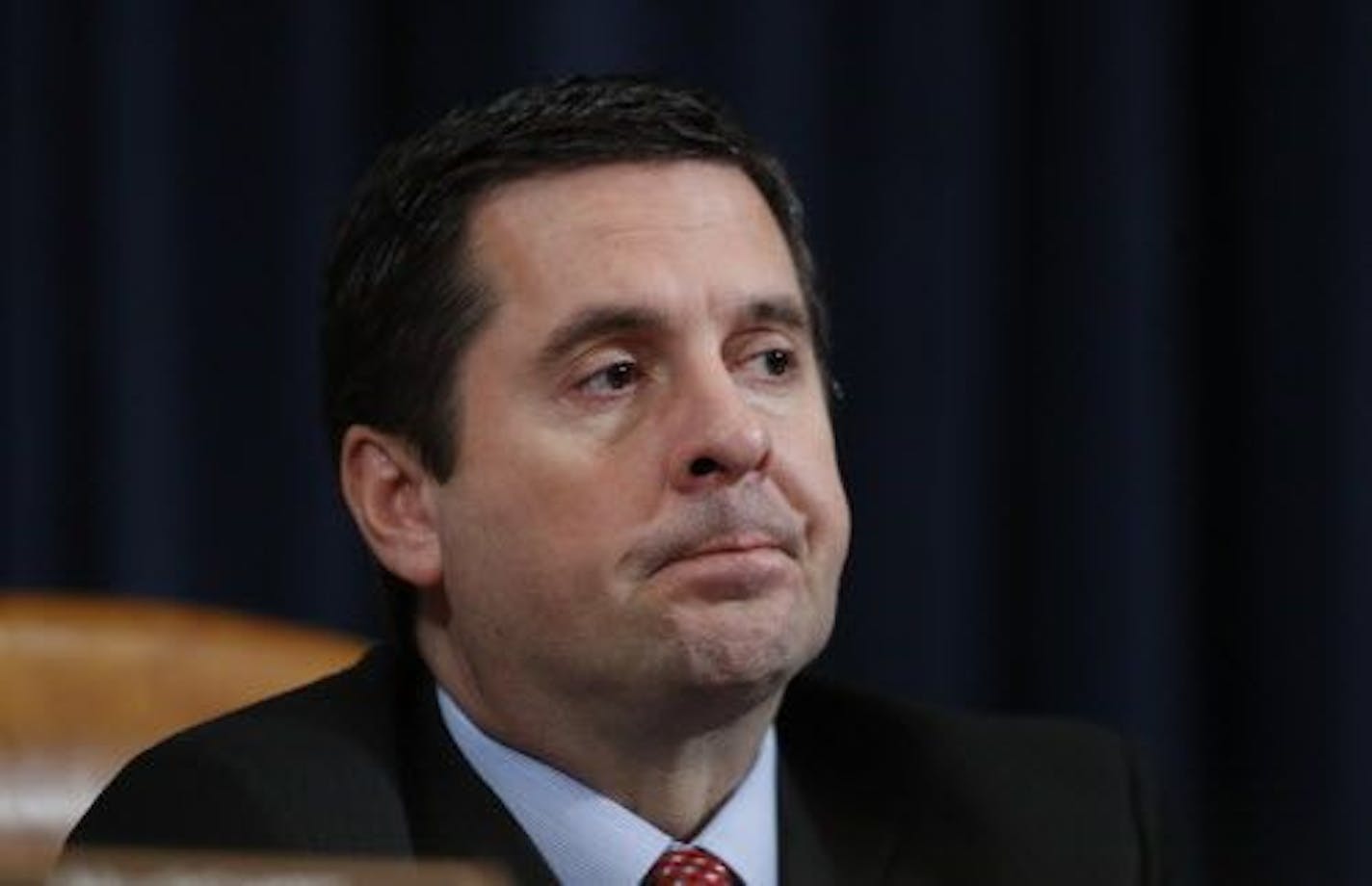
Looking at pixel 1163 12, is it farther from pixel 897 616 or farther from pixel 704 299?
pixel 704 299

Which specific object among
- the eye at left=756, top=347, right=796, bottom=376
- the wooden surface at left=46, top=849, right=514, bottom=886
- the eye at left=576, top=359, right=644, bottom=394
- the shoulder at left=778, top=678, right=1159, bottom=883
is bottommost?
the shoulder at left=778, top=678, right=1159, bottom=883

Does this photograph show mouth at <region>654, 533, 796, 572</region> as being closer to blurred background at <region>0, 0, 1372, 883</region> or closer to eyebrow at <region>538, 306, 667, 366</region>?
eyebrow at <region>538, 306, 667, 366</region>

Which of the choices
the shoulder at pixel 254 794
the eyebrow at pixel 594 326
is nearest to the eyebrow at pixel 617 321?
the eyebrow at pixel 594 326

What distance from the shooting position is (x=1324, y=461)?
7.01 feet

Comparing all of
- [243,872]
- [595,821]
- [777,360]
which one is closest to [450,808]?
[595,821]

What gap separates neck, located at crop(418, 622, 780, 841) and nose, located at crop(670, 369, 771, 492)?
119 millimetres

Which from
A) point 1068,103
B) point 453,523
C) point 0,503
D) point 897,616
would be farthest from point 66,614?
point 1068,103

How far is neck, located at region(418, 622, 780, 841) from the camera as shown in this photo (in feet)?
4.27

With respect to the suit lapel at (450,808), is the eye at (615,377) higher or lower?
higher

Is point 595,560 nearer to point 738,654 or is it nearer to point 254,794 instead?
point 738,654

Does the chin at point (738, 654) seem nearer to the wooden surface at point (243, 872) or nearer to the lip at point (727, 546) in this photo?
the lip at point (727, 546)

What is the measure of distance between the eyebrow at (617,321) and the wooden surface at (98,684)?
0.29 meters

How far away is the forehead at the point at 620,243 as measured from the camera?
4.30 ft

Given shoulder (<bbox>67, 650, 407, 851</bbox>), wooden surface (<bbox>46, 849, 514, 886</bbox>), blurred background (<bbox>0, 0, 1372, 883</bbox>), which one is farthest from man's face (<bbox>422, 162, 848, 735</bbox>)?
blurred background (<bbox>0, 0, 1372, 883</bbox>)
